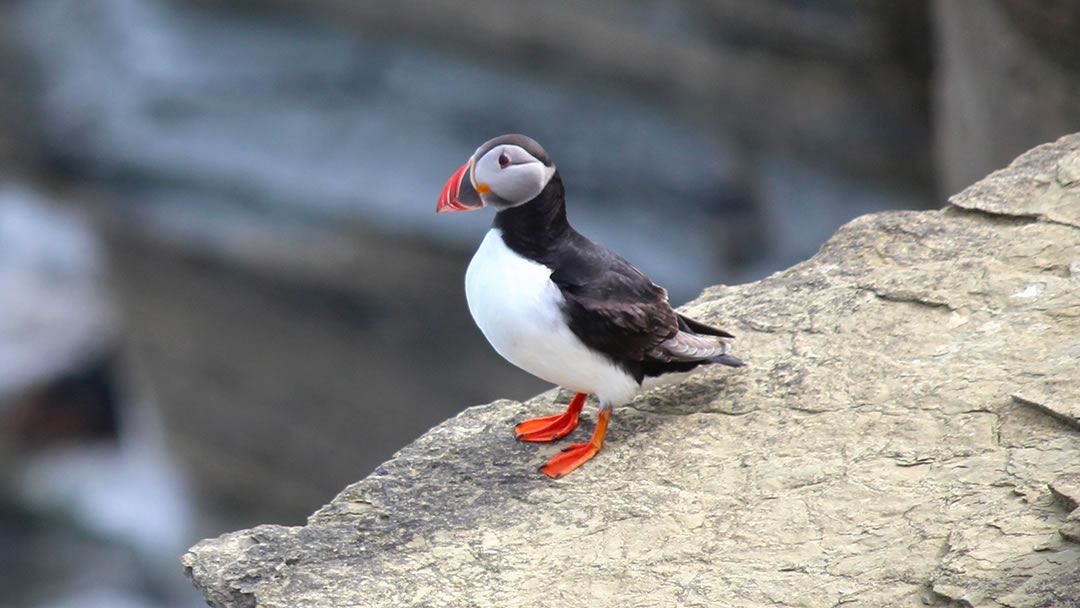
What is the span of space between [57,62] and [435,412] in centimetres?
410

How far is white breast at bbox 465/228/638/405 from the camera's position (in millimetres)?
2859

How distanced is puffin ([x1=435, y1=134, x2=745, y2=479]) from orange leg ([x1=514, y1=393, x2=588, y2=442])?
A: 10cm

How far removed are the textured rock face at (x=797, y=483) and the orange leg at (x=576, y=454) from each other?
0.03m

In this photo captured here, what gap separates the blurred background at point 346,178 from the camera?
306 inches

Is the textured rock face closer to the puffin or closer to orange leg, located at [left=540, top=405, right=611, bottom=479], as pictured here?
orange leg, located at [left=540, top=405, right=611, bottom=479]

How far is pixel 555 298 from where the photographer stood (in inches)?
112

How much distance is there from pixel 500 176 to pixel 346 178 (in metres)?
5.79

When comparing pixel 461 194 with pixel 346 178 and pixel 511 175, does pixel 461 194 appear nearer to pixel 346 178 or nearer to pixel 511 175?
pixel 511 175

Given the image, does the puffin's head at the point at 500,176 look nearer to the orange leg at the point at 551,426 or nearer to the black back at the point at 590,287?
the black back at the point at 590,287

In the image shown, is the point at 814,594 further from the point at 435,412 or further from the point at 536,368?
the point at 435,412

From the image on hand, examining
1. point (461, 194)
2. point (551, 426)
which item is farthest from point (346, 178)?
point (461, 194)

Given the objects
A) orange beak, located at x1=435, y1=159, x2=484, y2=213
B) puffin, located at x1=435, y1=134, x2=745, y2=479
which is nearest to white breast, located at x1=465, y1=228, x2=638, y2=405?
puffin, located at x1=435, y1=134, x2=745, y2=479

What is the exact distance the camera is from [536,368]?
295 cm

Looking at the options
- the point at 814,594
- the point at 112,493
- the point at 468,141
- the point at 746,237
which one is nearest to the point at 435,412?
the point at 468,141
